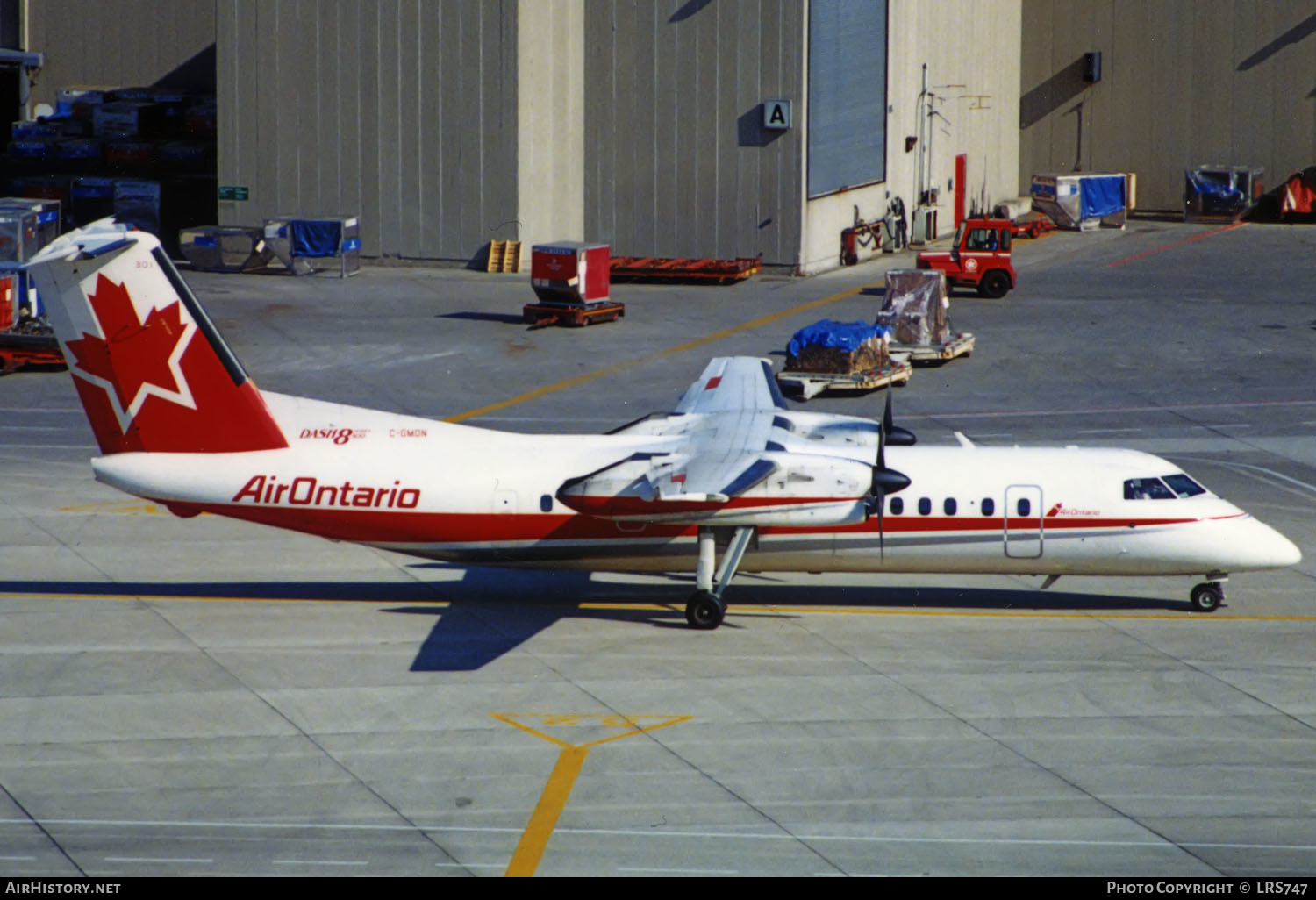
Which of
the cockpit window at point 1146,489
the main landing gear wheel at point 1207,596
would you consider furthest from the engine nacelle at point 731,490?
the main landing gear wheel at point 1207,596

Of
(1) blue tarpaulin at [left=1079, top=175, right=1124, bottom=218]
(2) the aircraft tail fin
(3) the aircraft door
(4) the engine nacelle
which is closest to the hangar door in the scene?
(1) blue tarpaulin at [left=1079, top=175, right=1124, bottom=218]

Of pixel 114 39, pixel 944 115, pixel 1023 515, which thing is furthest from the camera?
pixel 114 39

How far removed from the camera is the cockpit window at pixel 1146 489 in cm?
2733

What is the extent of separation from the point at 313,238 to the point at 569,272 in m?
13.8

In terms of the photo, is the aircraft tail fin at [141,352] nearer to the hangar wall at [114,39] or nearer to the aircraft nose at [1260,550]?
the aircraft nose at [1260,550]

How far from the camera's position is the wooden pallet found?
6300cm

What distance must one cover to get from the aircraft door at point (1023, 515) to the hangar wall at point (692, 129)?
36.7 metres

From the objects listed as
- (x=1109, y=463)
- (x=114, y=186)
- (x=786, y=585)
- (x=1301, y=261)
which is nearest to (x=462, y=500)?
(x=786, y=585)

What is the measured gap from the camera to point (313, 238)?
62812 millimetres

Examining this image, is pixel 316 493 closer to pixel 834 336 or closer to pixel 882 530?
pixel 882 530

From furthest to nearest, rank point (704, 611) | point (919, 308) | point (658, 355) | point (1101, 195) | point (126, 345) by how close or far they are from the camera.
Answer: point (1101, 195), point (658, 355), point (919, 308), point (704, 611), point (126, 345)

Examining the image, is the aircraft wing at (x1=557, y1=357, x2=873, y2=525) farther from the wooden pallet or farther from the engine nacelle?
the wooden pallet

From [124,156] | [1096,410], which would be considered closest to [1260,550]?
[1096,410]

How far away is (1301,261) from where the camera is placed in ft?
223
